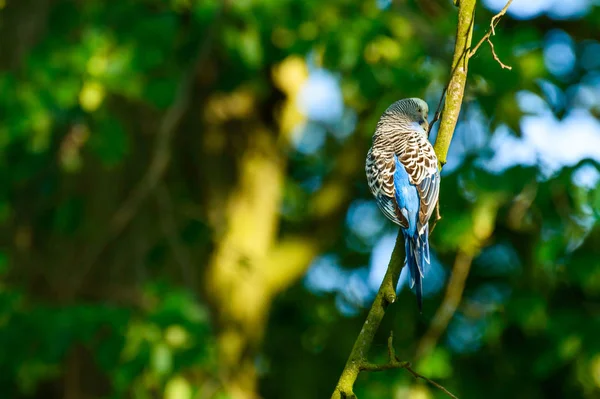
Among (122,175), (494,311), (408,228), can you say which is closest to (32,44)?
(122,175)

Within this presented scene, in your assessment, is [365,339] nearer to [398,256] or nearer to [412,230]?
[398,256]

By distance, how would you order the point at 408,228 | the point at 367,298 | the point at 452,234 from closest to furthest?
the point at 408,228
the point at 452,234
the point at 367,298

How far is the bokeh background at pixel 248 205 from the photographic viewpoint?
5660 mm

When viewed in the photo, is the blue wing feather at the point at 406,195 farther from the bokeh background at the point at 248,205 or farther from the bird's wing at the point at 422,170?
the bokeh background at the point at 248,205

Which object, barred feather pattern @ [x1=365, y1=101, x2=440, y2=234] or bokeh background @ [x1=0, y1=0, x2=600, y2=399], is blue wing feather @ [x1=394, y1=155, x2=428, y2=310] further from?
bokeh background @ [x1=0, y1=0, x2=600, y2=399]

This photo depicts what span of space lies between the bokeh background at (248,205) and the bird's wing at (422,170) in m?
1.30

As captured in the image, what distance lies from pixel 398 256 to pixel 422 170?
32.2 inches

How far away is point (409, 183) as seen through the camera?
11.3 ft

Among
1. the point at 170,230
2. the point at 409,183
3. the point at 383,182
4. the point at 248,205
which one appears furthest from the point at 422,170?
the point at 248,205

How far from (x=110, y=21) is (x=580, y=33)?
4.16 m

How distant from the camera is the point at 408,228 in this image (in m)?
2.96

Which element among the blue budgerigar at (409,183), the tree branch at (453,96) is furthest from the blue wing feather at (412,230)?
the tree branch at (453,96)

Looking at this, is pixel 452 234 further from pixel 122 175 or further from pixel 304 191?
pixel 304 191

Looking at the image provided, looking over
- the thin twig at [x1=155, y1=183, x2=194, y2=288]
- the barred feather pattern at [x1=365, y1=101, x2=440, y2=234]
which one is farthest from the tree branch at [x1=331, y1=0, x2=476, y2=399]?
the thin twig at [x1=155, y1=183, x2=194, y2=288]
